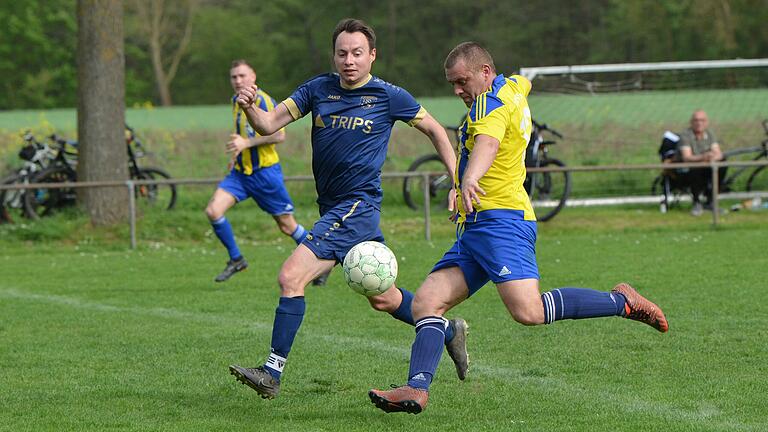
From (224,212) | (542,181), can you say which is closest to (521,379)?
(224,212)

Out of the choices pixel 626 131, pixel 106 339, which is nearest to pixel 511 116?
pixel 106 339

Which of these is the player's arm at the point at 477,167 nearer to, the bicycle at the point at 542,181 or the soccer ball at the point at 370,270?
the soccer ball at the point at 370,270

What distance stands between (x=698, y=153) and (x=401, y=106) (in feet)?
37.3

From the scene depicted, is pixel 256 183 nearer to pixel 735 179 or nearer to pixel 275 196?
pixel 275 196

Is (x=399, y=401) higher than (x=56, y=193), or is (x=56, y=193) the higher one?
(x=399, y=401)

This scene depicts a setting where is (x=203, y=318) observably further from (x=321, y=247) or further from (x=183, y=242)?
(x=183, y=242)

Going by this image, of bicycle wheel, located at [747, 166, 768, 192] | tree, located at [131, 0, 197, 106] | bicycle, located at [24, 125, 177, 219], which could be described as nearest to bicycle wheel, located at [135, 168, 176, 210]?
bicycle, located at [24, 125, 177, 219]

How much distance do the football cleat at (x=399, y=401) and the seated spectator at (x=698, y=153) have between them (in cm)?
1213

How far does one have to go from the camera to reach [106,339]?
7.99 metres

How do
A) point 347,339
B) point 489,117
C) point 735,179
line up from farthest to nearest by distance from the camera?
point 735,179
point 347,339
point 489,117

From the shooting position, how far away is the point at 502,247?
5566 millimetres

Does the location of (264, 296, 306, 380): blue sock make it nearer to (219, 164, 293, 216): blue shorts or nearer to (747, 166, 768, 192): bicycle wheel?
(219, 164, 293, 216): blue shorts

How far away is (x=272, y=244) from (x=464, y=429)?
32.8 feet

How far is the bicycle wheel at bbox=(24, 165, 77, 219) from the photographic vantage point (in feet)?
54.1
